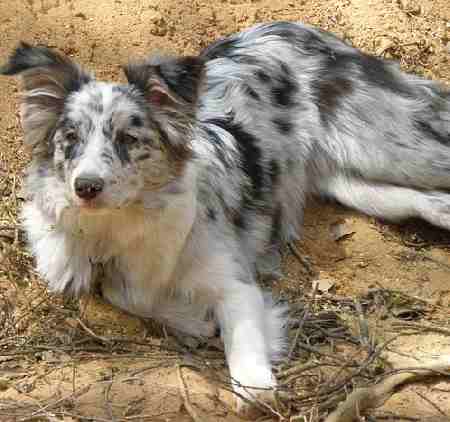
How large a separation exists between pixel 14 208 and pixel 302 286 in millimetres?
1823

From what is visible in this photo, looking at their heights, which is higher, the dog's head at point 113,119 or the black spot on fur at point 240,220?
the dog's head at point 113,119

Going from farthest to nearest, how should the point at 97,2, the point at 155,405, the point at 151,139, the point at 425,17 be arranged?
the point at 425,17
the point at 97,2
the point at 151,139
the point at 155,405

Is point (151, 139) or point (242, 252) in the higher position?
point (151, 139)

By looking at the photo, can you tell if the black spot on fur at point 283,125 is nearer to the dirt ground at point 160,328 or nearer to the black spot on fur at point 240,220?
the dirt ground at point 160,328

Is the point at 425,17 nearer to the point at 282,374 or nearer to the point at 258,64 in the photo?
the point at 258,64

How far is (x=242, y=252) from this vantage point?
18.5ft

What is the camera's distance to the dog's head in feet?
15.8

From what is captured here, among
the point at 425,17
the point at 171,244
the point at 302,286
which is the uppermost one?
the point at 425,17

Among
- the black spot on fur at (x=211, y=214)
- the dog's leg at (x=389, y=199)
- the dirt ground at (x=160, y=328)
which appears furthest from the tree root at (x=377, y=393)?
the dog's leg at (x=389, y=199)

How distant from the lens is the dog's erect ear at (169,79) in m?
4.95

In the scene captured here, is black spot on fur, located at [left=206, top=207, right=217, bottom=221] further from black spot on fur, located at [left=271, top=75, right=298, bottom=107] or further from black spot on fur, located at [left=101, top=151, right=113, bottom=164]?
black spot on fur, located at [left=271, top=75, right=298, bottom=107]

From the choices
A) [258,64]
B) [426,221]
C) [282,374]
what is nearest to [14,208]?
[258,64]

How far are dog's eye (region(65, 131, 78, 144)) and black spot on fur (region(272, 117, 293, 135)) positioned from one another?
171cm

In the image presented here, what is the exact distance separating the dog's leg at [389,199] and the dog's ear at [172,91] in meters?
1.53
